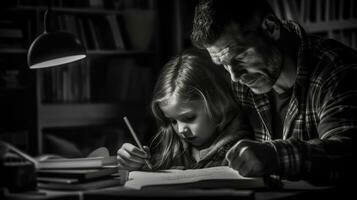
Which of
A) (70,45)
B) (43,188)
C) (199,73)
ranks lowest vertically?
(43,188)

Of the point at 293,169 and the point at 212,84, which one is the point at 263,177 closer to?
the point at 293,169

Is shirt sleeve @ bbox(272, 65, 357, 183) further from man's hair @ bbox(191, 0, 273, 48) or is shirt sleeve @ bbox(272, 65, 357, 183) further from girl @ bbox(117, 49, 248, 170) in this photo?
girl @ bbox(117, 49, 248, 170)

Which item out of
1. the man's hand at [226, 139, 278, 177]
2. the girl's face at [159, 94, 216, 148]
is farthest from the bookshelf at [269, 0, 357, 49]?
the man's hand at [226, 139, 278, 177]

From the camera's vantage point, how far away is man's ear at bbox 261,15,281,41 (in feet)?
5.03

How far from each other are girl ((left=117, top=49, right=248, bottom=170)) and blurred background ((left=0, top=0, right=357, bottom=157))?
1.22 metres

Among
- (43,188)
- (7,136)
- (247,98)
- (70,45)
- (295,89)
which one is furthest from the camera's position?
(7,136)

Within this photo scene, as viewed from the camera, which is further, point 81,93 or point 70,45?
point 81,93

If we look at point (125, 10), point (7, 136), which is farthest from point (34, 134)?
point (125, 10)

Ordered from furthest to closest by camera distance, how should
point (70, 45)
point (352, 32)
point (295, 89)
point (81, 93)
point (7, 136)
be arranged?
1. point (81, 93)
2. point (7, 136)
3. point (352, 32)
4. point (70, 45)
5. point (295, 89)

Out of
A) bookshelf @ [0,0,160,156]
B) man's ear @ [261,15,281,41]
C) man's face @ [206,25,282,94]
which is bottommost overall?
bookshelf @ [0,0,160,156]

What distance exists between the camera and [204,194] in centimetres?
102

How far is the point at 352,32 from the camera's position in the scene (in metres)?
2.77

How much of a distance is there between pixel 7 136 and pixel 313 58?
222 centimetres

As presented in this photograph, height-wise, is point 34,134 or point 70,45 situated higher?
point 70,45
